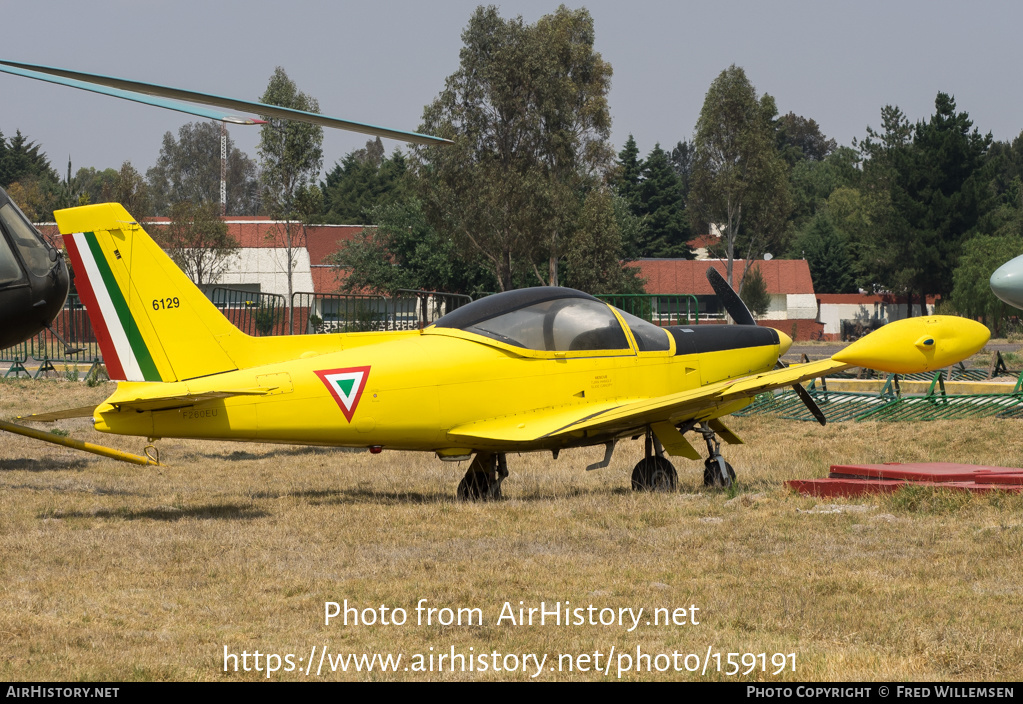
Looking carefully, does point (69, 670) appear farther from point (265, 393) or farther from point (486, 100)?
point (486, 100)

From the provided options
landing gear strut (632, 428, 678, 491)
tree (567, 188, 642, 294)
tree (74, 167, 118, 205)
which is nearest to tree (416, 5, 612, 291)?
tree (567, 188, 642, 294)

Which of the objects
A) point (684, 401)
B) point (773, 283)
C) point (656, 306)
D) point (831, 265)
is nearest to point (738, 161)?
point (773, 283)

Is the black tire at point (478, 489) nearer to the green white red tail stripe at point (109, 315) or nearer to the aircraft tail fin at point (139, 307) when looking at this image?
the aircraft tail fin at point (139, 307)

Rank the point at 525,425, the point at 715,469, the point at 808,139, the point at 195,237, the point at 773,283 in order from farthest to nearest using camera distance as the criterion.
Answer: the point at 808,139, the point at 773,283, the point at 195,237, the point at 715,469, the point at 525,425

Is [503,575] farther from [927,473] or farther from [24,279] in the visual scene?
[24,279]

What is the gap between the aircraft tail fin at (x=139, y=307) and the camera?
420 inches

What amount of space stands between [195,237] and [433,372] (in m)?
56.4

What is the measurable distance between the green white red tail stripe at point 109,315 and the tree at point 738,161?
52.8 metres

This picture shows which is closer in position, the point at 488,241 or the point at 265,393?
the point at 265,393

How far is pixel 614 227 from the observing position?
192ft

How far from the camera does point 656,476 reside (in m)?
11.9

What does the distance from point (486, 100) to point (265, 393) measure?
144ft
